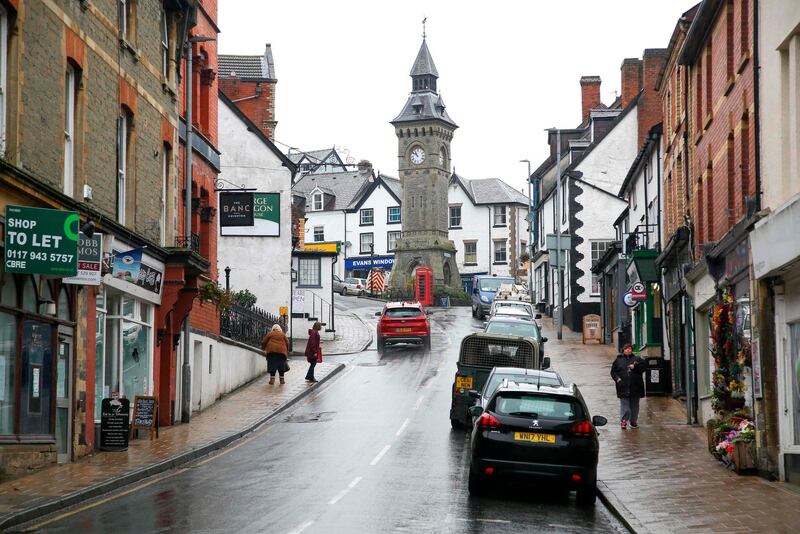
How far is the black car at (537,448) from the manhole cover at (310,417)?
10.9 m

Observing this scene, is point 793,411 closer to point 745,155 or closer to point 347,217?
point 745,155

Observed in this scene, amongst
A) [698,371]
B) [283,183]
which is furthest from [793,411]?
[283,183]

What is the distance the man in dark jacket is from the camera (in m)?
24.7

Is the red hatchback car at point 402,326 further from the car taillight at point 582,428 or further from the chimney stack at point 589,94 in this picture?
the chimney stack at point 589,94

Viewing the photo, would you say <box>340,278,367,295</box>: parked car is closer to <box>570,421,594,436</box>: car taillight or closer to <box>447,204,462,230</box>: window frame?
<box>447,204,462,230</box>: window frame

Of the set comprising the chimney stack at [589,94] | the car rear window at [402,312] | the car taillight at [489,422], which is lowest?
the car taillight at [489,422]

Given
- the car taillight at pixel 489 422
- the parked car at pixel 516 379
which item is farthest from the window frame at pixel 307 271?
the car taillight at pixel 489 422

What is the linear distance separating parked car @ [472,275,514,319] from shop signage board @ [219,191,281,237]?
17452mm

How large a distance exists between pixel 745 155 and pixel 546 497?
7.83 metres

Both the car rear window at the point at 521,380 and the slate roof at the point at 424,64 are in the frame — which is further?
the slate roof at the point at 424,64

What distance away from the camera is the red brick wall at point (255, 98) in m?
53.7

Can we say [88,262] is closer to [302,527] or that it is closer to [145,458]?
[145,458]

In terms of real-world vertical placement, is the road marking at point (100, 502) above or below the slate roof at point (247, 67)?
below

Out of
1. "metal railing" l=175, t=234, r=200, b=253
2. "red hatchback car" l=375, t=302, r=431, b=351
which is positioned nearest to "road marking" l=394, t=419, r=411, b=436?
"metal railing" l=175, t=234, r=200, b=253
